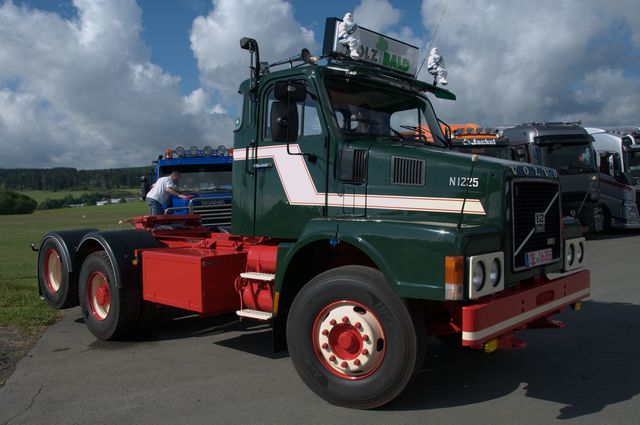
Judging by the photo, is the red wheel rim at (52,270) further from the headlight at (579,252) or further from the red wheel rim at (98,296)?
the headlight at (579,252)

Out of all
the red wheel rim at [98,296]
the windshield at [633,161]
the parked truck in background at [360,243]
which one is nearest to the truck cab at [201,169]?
the red wheel rim at [98,296]

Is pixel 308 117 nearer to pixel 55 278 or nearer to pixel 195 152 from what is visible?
pixel 55 278

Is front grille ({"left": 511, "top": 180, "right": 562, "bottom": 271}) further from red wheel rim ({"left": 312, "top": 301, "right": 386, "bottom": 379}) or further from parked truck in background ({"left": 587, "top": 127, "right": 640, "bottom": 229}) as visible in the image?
parked truck in background ({"left": 587, "top": 127, "right": 640, "bottom": 229})

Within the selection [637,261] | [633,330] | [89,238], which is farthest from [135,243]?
[637,261]

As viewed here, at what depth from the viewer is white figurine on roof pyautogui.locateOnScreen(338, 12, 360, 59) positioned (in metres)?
5.57

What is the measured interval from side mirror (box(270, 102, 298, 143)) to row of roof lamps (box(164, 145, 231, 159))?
763 centimetres

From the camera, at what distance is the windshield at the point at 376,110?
5.37m

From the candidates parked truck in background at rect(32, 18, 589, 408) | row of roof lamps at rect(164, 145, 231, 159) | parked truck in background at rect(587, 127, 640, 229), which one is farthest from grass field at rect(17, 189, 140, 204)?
parked truck in background at rect(32, 18, 589, 408)

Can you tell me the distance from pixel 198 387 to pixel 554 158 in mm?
14680

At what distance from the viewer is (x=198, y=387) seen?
199 inches

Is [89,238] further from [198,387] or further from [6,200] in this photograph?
[6,200]

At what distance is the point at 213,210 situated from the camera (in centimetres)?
1144

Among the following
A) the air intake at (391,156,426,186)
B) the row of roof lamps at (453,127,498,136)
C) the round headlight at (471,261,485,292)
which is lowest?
the round headlight at (471,261,485,292)

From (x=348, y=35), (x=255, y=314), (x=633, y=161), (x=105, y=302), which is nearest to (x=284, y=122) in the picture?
(x=348, y=35)
